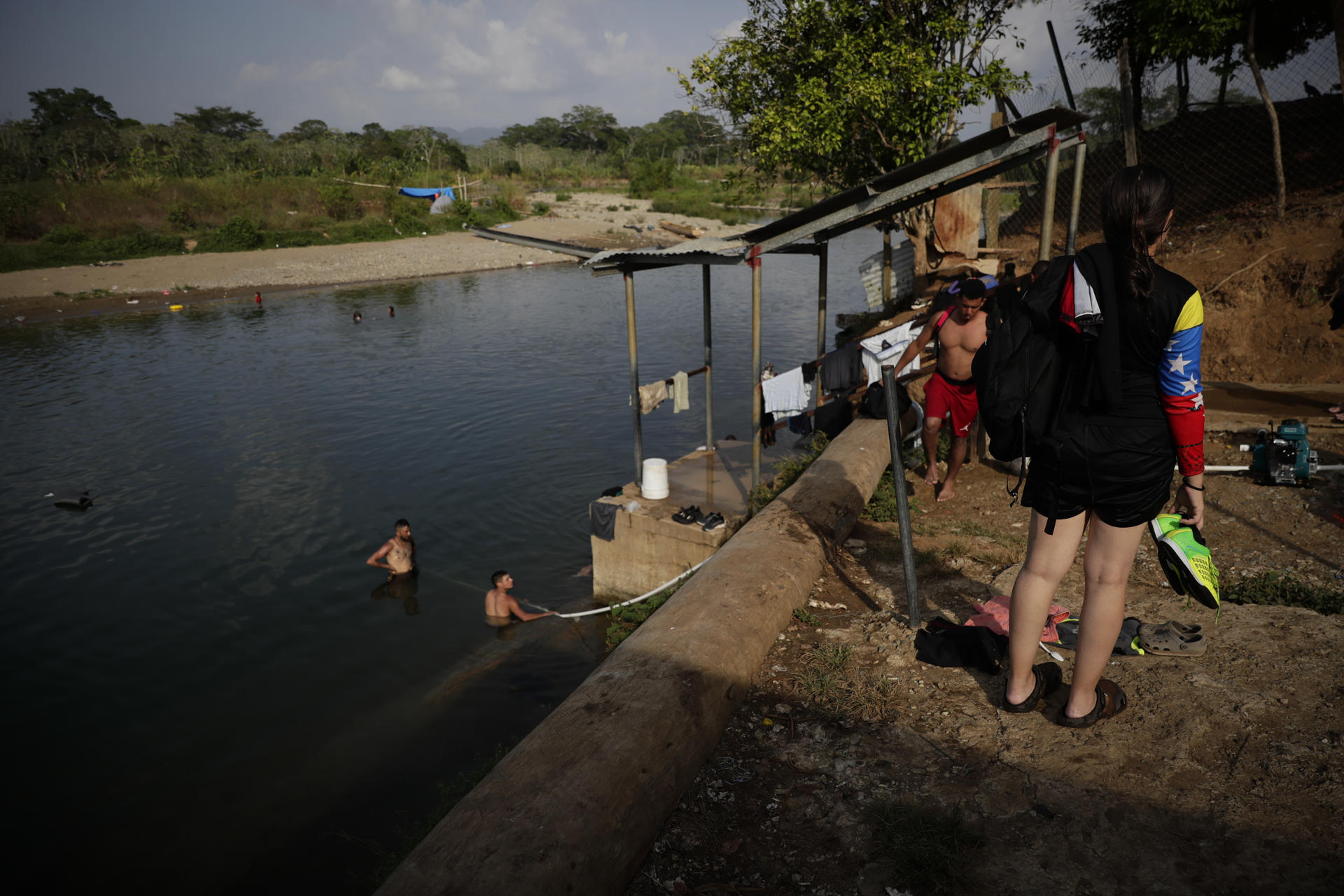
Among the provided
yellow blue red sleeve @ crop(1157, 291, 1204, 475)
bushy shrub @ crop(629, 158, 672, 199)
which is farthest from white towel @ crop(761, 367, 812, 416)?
bushy shrub @ crop(629, 158, 672, 199)

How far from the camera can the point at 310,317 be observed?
2531 cm

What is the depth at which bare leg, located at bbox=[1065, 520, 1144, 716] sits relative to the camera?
2646mm

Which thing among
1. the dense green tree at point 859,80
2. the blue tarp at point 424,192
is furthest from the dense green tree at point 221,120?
the dense green tree at point 859,80

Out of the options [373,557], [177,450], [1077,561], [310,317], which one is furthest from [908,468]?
[310,317]

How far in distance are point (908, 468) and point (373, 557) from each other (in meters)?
6.41

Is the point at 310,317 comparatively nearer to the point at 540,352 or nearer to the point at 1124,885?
the point at 540,352

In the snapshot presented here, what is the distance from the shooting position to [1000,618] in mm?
3973

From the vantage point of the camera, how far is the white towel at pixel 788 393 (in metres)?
9.01

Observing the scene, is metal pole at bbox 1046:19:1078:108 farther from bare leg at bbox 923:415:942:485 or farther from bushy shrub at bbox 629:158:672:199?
bushy shrub at bbox 629:158:672:199

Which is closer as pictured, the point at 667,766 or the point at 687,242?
the point at 667,766

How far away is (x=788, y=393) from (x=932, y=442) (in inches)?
115

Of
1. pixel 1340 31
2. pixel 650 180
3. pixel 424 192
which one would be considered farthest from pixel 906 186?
pixel 650 180

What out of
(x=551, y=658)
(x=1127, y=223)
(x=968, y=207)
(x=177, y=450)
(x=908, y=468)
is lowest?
(x=551, y=658)

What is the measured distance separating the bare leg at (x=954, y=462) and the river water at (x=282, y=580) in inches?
147
